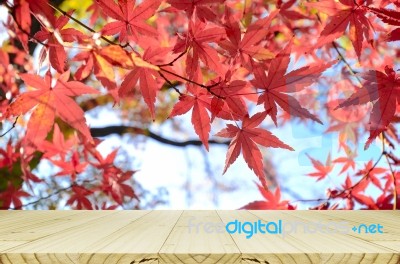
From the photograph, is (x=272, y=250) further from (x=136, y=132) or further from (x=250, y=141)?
(x=136, y=132)

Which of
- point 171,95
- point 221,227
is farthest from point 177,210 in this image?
point 171,95

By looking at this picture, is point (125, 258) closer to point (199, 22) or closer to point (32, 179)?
point (199, 22)

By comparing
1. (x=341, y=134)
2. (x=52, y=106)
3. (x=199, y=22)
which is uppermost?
(x=199, y=22)

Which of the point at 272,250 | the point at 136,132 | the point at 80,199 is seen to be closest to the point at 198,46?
the point at 272,250

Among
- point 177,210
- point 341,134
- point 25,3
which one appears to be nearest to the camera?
point 25,3

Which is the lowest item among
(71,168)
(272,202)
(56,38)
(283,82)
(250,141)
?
(272,202)

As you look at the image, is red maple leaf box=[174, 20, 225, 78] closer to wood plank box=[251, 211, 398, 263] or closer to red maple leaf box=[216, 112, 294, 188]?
red maple leaf box=[216, 112, 294, 188]

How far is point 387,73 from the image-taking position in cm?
92

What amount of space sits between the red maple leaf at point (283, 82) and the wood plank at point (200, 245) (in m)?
0.25

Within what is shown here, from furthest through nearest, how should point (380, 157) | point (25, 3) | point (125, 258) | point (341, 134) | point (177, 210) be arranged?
point (341, 134), point (380, 157), point (177, 210), point (25, 3), point (125, 258)

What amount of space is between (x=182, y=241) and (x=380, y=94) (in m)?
0.48

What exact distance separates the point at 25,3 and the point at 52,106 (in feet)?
0.58

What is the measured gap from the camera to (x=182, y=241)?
30.0 inches

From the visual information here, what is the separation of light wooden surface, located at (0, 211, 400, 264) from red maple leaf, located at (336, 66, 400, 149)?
21cm
